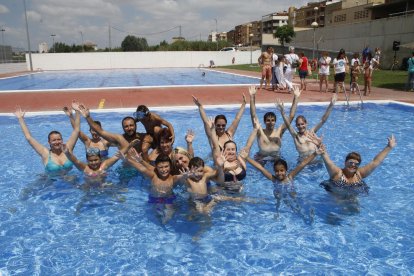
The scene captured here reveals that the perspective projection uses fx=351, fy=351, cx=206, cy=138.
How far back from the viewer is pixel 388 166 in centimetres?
685

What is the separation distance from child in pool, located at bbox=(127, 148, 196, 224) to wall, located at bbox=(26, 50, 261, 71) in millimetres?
38814

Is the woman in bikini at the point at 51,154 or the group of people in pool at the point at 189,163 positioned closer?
the group of people in pool at the point at 189,163

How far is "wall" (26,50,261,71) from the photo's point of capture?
1551 inches

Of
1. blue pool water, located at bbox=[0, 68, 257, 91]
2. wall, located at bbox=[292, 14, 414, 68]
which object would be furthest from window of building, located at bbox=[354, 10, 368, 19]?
blue pool water, located at bbox=[0, 68, 257, 91]

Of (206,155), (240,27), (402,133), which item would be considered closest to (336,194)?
(206,155)

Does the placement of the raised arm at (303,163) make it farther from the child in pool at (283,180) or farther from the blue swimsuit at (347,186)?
the blue swimsuit at (347,186)

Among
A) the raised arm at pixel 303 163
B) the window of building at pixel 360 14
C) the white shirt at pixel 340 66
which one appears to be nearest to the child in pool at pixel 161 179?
the raised arm at pixel 303 163

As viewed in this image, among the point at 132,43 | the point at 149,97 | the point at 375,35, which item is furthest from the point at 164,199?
the point at 132,43

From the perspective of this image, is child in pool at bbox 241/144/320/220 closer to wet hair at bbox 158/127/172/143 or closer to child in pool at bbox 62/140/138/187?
wet hair at bbox 158/127/172/143

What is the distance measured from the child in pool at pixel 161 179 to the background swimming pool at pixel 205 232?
0.52ft

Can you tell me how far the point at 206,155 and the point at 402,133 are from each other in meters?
5.34

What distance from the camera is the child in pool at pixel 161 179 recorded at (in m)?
4.59

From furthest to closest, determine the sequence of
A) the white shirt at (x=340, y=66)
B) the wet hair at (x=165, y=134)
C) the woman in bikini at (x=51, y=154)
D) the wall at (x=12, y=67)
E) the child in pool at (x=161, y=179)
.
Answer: the wall at (x=12, y=67), the white shirt at (x=340, y=66), the woman in bikini at (x=51, y=154), the wet hair at (x=165, y=134), the child in pool at (x=161, y=179)

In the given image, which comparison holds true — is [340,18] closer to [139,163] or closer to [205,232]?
[139,163]
